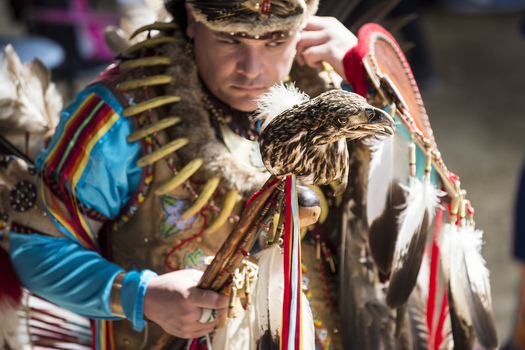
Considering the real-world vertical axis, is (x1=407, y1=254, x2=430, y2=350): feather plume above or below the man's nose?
below

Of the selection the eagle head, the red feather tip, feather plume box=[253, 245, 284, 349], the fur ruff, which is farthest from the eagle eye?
the red feather tip

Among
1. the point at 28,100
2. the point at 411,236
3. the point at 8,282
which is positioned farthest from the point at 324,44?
the point at 8,282

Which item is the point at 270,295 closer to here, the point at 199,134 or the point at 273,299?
the point at 273,299

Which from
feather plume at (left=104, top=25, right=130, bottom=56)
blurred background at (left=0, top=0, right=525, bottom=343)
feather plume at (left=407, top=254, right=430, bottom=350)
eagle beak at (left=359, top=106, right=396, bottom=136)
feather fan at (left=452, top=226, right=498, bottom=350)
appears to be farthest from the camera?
blurred background at (left=0, top=0, right=525, bottom=343)

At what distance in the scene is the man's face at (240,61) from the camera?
122 cm

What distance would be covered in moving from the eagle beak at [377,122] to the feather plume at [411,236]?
0.91 feet

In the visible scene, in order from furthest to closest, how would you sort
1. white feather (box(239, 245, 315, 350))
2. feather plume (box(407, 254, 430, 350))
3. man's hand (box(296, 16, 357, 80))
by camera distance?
feather plume (box(407, 254, 430, 350))
man's hand (box(296, 16, 357, 80))
white feather (box(239, 245, 315, 350))

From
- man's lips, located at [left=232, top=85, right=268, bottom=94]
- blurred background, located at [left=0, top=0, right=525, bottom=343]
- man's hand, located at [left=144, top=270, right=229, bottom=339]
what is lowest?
blurred background, located at [left=0, top=0, right=525, bottom=343]

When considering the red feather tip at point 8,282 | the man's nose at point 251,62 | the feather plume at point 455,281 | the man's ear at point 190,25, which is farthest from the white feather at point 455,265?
the red feather tip at point 8,282

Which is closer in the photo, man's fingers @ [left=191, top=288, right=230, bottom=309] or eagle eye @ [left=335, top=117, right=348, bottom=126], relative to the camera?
eagle eye @ [left=335, top=117, right=348, bottom=126]

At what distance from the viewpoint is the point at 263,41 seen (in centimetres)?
121

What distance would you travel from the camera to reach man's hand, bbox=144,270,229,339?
1.15m

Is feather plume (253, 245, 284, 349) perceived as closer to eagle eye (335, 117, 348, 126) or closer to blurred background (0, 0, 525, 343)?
eagle eye (335, 117, 348, 126)

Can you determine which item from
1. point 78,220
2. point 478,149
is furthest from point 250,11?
point 478,149
